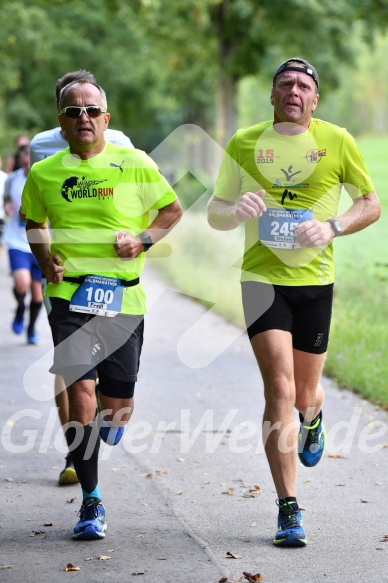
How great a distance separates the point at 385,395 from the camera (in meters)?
9.09

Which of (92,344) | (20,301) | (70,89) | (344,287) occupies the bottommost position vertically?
(20,301)

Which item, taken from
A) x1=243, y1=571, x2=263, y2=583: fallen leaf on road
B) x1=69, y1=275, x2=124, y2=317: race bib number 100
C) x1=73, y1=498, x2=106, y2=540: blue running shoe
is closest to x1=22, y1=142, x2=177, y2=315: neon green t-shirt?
x1=69, y1=275, x2=124, y2=317: race bib number 100

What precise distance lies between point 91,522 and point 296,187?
74.4 inches

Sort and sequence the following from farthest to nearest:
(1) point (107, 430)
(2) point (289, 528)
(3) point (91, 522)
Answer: (1) point (107, 430), (3) point (91, 522), (2) point (289, 528)

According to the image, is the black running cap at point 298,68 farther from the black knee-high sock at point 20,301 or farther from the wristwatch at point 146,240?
the black knee-high sock at point 20,301

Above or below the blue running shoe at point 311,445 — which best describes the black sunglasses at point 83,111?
above

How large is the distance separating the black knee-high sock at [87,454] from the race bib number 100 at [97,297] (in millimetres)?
558

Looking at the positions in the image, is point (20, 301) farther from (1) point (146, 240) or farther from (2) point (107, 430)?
(1) point (146, 240)

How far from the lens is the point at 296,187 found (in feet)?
18.7

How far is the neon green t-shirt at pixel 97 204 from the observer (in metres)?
5.68

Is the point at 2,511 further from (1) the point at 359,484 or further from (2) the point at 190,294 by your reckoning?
(2) the point at 190,294

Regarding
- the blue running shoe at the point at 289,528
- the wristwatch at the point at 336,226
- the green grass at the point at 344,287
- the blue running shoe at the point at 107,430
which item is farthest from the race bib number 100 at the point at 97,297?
the green grass at the point at 344,287

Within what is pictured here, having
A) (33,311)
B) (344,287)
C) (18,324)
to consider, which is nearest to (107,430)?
(33,311)

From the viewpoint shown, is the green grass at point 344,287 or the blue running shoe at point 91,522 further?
the green grass at point 344,287
